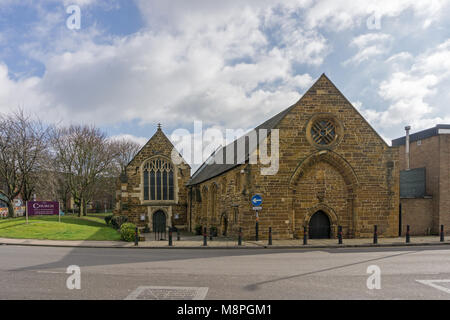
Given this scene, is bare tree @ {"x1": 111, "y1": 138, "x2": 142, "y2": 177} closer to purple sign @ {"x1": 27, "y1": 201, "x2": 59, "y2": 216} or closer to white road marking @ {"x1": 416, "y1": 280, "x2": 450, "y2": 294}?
purple sign @ {"x1": 27, "y1": 201, "x2": 59, "y2": 216}

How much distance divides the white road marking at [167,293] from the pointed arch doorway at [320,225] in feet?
45.2

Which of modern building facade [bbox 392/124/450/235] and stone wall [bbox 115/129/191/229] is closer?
modern building facade [bbox 392/124/450/235]

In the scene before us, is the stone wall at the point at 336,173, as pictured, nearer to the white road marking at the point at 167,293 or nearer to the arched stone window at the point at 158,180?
the white road marking at the point at 167,293

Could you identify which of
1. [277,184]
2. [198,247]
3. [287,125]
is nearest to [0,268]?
[198,247]

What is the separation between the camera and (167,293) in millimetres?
7375

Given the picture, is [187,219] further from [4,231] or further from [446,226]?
[446,226]

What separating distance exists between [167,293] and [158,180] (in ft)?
86.4

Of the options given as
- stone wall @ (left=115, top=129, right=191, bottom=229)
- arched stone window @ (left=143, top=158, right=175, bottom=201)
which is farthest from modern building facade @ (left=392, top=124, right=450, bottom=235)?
arched stone window @ (left=143, top=158, right=175, bottom=201)

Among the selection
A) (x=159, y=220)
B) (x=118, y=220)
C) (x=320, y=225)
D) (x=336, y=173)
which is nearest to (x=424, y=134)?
(x=336, y=173)

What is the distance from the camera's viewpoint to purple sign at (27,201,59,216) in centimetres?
2333

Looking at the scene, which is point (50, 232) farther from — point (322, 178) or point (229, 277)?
point (322, 178)

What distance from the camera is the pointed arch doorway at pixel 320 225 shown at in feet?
66.0

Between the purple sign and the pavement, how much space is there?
37.1ft
